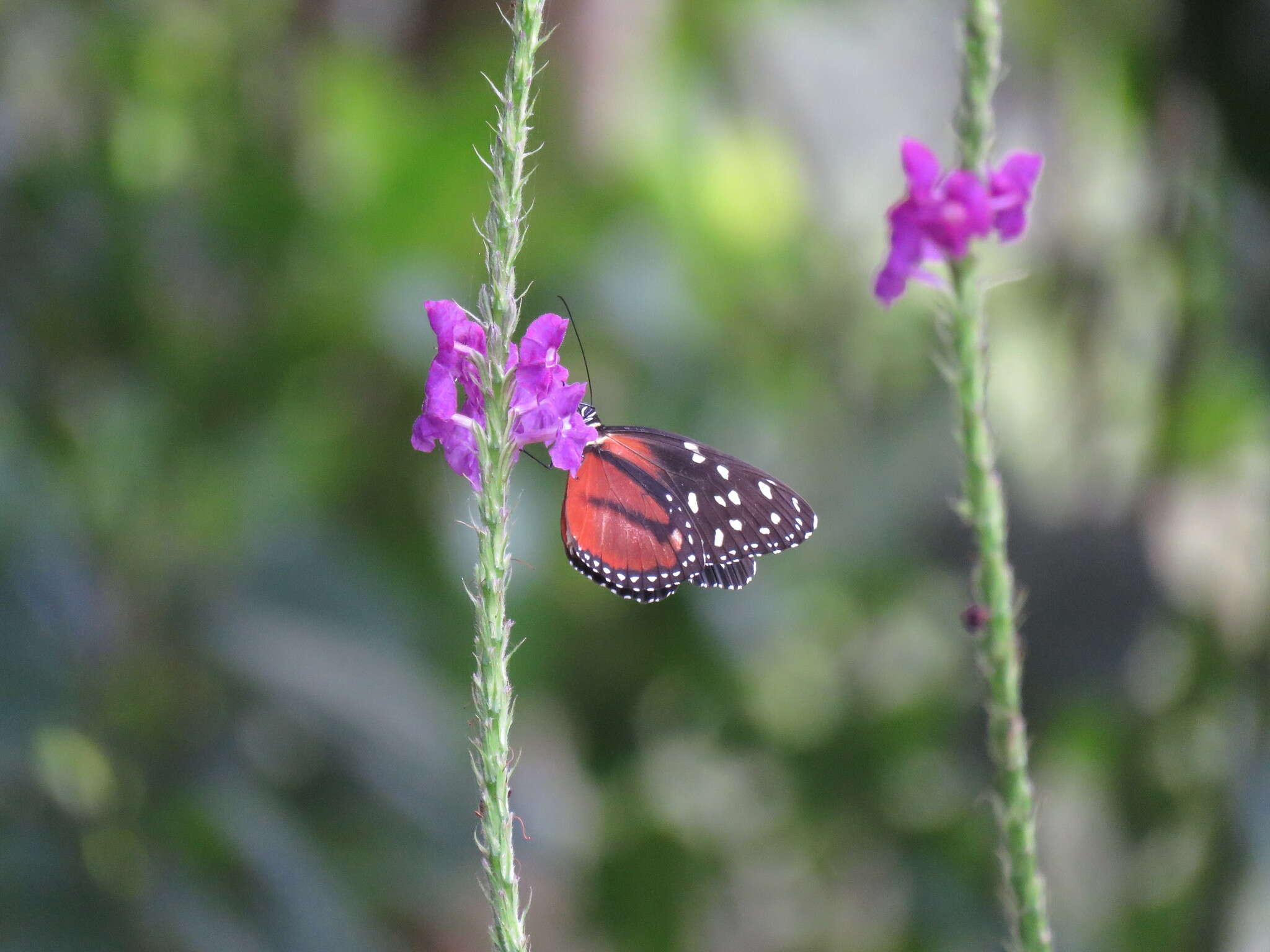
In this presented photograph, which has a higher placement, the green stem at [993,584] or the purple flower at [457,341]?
the purple flower at [457,341]

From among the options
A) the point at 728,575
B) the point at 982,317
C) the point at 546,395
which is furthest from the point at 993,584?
the point at 728,575

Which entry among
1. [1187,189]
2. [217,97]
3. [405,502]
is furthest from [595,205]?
[1187,189]

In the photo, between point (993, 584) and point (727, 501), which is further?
point (727, 501)

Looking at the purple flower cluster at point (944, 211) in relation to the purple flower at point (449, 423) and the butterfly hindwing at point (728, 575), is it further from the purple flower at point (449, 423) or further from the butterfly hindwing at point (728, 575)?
the butterfly hindwing at point (728, 575)

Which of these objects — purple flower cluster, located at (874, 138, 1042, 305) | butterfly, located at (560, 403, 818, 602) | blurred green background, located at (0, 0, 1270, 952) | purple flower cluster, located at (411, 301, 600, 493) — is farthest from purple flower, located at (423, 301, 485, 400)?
blurred green background, located at (0, 0, 1270, 952)

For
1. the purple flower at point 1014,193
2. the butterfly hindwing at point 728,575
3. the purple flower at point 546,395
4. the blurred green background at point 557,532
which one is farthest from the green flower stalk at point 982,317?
the blurred green background at point 557,532

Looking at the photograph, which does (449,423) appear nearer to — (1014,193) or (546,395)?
(546,395)
